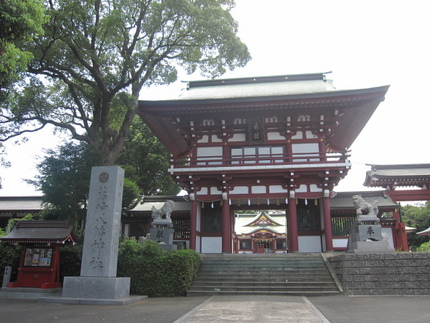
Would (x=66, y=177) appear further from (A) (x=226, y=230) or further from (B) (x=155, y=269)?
(A) (x=226, y=230)

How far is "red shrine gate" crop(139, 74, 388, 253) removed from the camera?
647 inches

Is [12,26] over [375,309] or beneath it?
over

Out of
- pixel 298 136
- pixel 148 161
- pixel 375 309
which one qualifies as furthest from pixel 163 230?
pixel 148 161

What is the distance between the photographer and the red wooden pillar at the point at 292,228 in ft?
53.3

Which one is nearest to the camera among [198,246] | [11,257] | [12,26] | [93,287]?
[12,26]

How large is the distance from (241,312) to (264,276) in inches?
211

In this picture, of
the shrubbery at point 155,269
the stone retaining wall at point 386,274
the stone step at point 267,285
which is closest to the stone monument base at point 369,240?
the stone retaining wall at point 386,274

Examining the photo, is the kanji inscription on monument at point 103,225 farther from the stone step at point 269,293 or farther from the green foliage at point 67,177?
the green foliage at point 67,177

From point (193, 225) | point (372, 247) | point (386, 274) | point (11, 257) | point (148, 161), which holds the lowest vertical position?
point (386, 274)

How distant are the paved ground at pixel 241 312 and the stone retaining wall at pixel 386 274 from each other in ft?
4.56

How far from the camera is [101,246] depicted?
33.1 ft

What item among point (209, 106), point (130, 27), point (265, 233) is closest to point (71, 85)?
point (130, 27)

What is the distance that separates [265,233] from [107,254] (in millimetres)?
22310

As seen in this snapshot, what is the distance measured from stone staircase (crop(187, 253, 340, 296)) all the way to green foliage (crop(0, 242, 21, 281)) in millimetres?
7475
